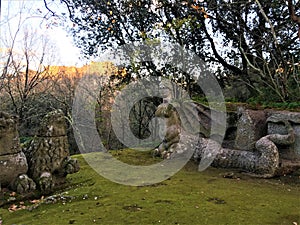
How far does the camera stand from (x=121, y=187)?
443cm

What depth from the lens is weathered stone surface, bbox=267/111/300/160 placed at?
5.18 metres

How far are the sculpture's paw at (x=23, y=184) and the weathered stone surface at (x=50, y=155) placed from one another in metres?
0.16

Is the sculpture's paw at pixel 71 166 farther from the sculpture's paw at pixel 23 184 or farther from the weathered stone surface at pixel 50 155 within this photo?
the sculpture's paw at pixel 23 184

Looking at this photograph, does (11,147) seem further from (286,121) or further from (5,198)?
(286,121)

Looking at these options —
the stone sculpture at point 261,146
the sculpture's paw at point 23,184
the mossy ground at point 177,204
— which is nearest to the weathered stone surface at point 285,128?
the stone sculpture at point 261,146

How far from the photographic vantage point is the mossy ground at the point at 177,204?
9.82 feet

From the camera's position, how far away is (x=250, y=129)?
18.9 ft

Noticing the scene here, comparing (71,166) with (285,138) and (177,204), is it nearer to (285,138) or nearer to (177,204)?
(177,204)

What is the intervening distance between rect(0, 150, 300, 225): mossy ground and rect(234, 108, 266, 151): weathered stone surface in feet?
3.22

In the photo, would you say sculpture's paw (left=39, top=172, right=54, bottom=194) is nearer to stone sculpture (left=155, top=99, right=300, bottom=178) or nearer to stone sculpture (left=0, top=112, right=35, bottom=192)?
stone sculpture (left=0, top=112, right=35, bottom=192)

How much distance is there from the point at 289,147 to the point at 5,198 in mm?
4953

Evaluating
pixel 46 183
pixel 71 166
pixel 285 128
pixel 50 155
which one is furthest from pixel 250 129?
pixel 46 183

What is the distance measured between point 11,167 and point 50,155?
0.59m

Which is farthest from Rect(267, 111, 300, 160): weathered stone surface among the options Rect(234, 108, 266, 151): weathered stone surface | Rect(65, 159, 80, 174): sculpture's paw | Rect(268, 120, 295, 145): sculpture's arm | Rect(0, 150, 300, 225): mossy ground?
Rect(65, 159, 80, 174): sculpture's paw
